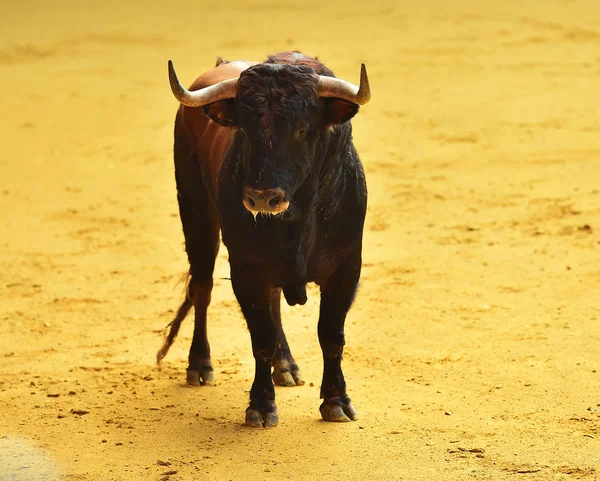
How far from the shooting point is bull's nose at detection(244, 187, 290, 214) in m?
5.32

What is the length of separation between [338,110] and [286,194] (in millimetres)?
570

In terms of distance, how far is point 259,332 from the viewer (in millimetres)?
6070

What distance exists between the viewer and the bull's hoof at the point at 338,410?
6043 millimetres

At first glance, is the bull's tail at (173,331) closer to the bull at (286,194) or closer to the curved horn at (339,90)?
the bull at (286,194)

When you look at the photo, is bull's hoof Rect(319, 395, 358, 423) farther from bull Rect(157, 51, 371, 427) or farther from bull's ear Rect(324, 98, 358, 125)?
bull's ear Rect(324, 98, 358, 125)

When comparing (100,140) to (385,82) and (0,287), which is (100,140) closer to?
(385,82)

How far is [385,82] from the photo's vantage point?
14.6m

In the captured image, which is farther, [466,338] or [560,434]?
[466,338]

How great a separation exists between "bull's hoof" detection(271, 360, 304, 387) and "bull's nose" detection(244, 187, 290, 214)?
62.8 inches

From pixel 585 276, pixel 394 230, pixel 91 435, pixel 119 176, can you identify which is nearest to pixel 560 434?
pixel 91 435

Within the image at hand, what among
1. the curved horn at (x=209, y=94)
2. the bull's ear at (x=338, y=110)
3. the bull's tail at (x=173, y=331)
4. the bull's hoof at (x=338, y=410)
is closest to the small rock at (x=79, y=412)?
the bull's tail at (x=173, y=331)

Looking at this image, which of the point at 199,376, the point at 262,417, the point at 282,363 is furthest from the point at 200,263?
the point at 262,417

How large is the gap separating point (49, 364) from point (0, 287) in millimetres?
1858

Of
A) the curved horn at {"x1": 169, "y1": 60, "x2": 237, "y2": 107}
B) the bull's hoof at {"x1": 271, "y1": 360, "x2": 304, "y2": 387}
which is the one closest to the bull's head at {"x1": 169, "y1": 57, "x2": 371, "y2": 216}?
the curved horn at {"x1": 169, "y1": 60, "x2": 237, "y2": 107}
